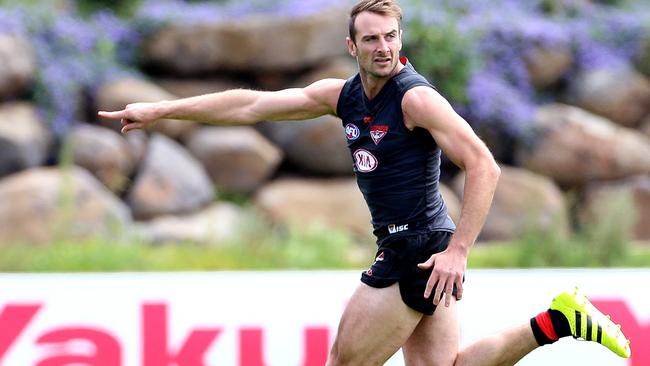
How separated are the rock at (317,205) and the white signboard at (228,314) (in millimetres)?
5149

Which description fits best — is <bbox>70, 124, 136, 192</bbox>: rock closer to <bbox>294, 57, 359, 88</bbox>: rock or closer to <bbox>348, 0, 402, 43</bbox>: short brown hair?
<bbox>294, 57, 359, 88</bbox>: rock

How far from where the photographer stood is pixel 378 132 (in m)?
4.84

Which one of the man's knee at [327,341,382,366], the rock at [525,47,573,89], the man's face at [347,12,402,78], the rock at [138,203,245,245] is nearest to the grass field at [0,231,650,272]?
the rock at [138,203,245,245]

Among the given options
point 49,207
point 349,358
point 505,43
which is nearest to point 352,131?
point 349,358

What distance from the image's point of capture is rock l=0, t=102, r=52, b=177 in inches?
441

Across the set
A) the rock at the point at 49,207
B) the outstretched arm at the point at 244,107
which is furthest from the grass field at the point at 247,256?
the outstretched arm at the point at 244,107

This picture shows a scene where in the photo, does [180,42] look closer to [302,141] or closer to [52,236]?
[302,141]

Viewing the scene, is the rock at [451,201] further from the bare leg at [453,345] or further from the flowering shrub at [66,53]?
the bare leg at [453,345]

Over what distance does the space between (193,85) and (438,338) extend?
25.5 ft

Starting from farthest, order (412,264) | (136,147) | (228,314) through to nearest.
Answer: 1. (136,147)
2. (228,314)
3. (412,264)

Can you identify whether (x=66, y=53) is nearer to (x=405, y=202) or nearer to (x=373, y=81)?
(x=373, y=81)

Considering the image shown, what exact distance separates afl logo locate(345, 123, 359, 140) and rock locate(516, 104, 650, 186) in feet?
25.8

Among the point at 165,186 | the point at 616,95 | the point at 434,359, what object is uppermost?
the point at 616,95

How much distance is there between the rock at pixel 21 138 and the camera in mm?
11195
